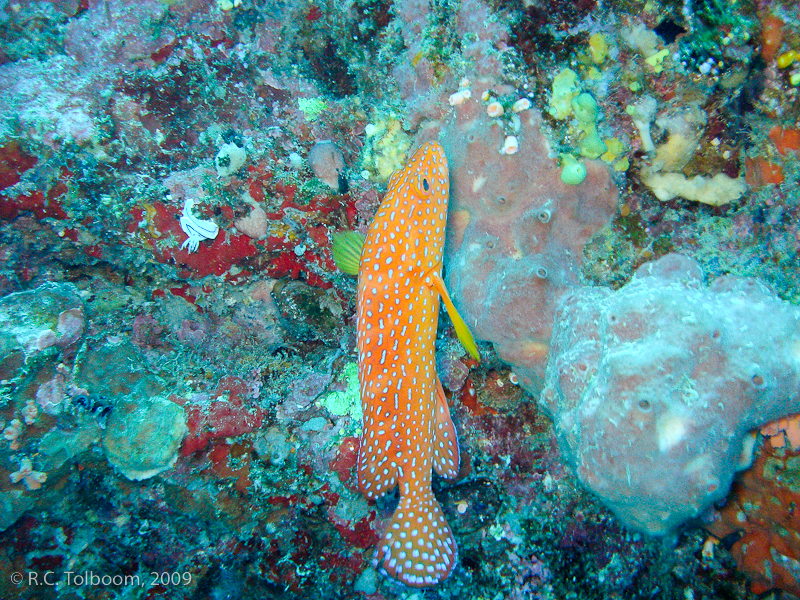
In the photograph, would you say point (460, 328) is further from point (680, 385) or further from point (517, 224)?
point (680, 385)

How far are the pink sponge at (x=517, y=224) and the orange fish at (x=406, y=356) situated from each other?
39cm

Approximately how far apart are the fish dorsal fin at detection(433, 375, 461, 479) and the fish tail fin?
0.33m

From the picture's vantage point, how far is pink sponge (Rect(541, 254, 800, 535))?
2.51 meters

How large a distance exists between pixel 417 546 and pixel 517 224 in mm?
3230

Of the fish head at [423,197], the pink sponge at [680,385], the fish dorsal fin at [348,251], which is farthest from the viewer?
the fish dorsal fin at [348,251]

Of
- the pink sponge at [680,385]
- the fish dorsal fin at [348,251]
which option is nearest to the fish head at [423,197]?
the fish dorsal fin at [348,251]

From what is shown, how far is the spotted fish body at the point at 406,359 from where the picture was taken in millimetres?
3088

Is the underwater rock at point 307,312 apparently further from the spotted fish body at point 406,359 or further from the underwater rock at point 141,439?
the underwater rock at point 141,439

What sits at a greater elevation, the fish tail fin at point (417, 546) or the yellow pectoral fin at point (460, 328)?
the yellow pectoral fin at point (460, 328)

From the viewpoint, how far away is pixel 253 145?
3826mm

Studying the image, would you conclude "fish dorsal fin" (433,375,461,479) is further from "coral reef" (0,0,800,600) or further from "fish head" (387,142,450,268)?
"fish head" (387,142,450,268)
